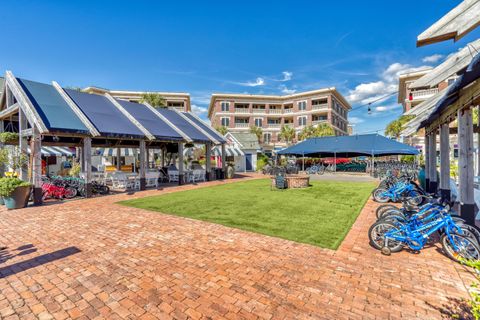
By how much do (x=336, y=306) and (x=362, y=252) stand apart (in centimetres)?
211

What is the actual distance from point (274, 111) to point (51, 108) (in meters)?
41.9

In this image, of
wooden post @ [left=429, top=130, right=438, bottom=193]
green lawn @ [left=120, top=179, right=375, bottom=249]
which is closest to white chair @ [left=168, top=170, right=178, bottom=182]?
green lawn @ [left=120, top=179, right=375, bottom=249]

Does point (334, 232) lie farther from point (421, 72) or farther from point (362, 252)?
point (421, 72)

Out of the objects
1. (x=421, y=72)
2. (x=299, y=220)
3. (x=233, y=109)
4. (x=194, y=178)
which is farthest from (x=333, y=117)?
(x=299, y=220)

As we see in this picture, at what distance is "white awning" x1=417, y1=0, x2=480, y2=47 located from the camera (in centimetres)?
229

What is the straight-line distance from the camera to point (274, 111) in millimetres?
49438

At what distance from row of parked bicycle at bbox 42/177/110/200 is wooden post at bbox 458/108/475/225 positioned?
14127 millimetres

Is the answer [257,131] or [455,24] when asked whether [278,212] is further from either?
[257,131]

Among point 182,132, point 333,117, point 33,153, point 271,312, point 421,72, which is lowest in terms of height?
point 271,312

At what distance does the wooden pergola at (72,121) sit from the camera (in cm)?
1035

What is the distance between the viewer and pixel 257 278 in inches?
156

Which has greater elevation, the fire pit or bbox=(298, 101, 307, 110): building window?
bbox=(298, 101, 307, 110): building window

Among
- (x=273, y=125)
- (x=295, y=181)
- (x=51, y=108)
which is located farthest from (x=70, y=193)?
(x=273, y=125)

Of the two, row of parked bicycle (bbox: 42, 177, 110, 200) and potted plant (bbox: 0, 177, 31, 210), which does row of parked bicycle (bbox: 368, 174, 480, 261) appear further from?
row of parked bicycle (bbox: 42, 177, 110, 200)
